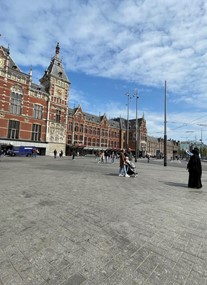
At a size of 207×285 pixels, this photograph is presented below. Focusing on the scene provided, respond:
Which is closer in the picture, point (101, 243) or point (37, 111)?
point (101, 243)

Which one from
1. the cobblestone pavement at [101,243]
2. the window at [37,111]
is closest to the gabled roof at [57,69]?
the window at [37,111]

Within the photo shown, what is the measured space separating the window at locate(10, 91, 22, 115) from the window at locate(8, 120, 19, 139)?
2.21m

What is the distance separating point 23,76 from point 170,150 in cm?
11240

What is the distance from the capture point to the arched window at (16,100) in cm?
3828

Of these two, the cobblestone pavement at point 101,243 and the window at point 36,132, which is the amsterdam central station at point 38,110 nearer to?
the window at point 36,132

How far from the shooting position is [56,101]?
4644 cm

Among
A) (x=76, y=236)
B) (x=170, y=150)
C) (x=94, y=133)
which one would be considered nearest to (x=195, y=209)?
(x=76, y=236)

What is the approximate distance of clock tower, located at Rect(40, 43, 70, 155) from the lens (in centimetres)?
4500

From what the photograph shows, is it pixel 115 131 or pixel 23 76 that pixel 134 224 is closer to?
pixel 23 76

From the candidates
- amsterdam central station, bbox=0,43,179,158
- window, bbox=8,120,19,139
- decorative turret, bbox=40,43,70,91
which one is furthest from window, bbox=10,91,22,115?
decorative turret, bbox=40,43,70,91

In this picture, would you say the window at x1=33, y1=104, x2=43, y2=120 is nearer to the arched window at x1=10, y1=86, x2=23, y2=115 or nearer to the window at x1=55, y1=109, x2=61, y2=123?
the arched window at x1=10, y1=86, x2=23, y2=115

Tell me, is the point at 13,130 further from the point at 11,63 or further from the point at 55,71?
the point at 55,71

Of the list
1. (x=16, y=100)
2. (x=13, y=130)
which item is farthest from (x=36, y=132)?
(x=16, y=100)

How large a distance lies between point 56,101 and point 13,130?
42.3ft
